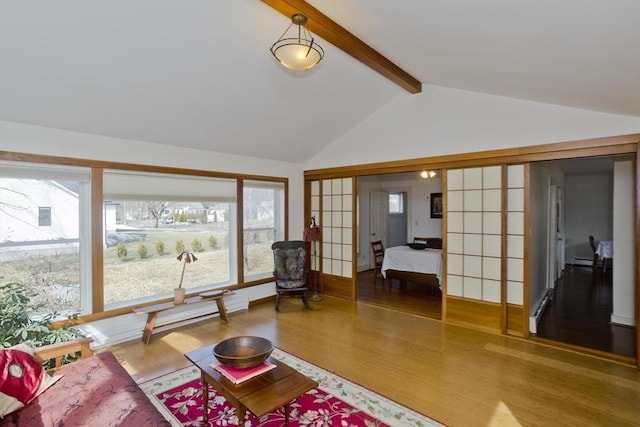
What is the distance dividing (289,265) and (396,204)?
15.2 ft

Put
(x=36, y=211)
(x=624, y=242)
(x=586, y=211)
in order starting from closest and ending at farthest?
(x=36, y=211)
(x=624, y=242)
(x=586, y=211)

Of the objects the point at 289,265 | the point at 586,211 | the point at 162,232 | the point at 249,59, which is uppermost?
the point at 249,59

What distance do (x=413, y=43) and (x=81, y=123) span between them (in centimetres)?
337

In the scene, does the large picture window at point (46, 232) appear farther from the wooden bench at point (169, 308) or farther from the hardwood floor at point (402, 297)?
the hardwood floor at point (402, 297)

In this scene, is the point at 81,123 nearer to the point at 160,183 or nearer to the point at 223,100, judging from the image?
the point at 160,183

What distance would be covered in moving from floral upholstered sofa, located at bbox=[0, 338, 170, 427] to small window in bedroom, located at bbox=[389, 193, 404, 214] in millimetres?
7357

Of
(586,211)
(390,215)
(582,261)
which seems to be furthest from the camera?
(390,215)

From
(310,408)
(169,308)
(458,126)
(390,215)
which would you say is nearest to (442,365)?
(310,408)

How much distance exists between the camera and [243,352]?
7.16 ft

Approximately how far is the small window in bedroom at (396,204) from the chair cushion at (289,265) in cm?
423

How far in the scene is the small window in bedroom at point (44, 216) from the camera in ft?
10.7

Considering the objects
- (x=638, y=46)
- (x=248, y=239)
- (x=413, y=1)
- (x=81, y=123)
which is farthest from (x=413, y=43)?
(x=248, y=239)

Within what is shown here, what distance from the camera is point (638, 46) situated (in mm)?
1626

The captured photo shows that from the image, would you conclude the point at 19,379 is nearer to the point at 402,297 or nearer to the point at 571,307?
the point at 402,297
